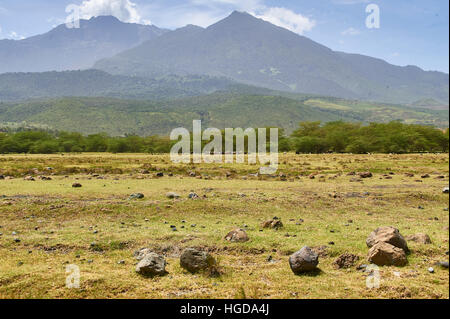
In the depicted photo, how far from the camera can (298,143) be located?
73188mm

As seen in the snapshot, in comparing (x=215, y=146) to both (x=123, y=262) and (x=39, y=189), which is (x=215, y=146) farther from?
(x=123, y=262)

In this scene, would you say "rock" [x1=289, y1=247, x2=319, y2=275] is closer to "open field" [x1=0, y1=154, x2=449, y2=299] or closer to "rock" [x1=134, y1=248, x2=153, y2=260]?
"open field" [x1=0, y1=154, x2=449, y2=299]

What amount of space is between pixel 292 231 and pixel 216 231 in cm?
288

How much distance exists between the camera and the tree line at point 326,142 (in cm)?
6150

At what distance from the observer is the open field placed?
7.50m

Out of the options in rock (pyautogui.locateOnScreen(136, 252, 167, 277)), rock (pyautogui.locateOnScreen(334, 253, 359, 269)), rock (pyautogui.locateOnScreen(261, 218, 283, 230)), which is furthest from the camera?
rock (pyautogui.locateOnScreen(261, 218, 283, 230))

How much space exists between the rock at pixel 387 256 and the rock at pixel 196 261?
4237 mm

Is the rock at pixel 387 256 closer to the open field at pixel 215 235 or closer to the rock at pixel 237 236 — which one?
the open field at pixel 215 235

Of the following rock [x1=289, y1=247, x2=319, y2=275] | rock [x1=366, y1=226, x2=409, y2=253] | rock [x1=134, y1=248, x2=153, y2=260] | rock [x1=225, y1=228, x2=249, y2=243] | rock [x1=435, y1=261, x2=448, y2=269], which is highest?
rock [x1=366, y1=226, x2=409, y2=253]

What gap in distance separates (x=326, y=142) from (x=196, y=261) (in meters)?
69.1

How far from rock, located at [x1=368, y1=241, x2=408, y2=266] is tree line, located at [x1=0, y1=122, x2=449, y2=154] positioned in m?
56.6

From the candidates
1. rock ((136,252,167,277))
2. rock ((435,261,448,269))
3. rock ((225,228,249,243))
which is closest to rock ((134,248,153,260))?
rock ((136,252,167,277))

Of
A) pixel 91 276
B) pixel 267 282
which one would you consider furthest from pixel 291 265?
pixel 91 276

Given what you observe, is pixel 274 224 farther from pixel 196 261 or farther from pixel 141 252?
pixel 141 252
